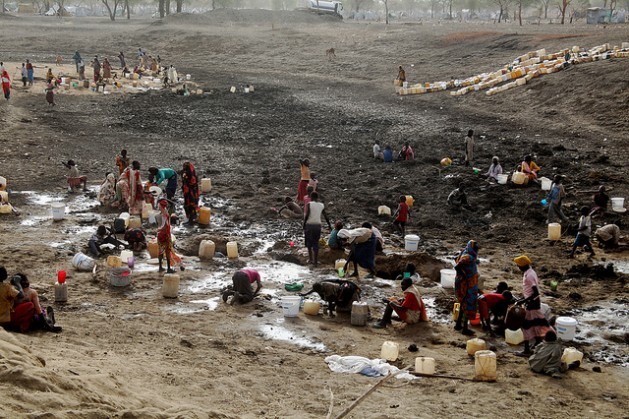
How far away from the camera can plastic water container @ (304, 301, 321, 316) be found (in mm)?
11242

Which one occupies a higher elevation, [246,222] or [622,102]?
[622,102]

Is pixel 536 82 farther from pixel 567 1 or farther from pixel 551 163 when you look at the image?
pixel 567 1

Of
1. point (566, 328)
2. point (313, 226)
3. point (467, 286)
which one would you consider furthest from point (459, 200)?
point (566, 328)

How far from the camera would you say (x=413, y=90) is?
110 ft

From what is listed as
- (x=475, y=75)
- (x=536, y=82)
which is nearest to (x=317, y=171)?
(x=536, y=82)

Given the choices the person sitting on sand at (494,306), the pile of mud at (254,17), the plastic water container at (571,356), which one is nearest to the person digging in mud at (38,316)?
the person sitting on sand at (494,306)

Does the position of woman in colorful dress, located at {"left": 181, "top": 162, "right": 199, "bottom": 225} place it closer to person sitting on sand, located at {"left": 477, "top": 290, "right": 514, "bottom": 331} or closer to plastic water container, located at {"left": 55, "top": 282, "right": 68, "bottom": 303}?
plastic water container, located at {"left": 55, "top": 282, "right": 68, "bottom": 303}

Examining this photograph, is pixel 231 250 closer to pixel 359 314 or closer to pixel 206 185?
pixel 359 314

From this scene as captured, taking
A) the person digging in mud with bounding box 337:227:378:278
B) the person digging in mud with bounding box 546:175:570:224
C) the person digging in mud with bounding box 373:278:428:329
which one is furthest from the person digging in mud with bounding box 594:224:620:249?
the person digging in mud with bounding box 373:278:428:329

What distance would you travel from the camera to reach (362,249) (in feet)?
43.1

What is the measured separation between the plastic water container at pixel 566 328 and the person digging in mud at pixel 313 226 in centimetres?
453

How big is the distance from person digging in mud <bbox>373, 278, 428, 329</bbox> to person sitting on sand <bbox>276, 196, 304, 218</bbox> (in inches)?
232

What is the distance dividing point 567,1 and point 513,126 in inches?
1231

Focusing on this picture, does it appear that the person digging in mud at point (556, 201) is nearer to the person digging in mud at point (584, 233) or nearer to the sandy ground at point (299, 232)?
the sandy ground at point (299, 232)
